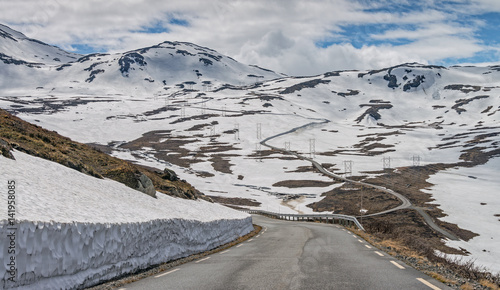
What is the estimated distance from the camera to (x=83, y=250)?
34.4 feet

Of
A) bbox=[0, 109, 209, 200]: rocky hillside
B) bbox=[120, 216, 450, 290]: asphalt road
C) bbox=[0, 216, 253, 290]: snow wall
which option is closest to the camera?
bbox=[0, 216, 253, 290]: snow wall

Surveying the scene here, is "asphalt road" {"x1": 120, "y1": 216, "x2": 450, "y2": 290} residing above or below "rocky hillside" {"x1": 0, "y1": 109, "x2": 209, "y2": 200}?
below

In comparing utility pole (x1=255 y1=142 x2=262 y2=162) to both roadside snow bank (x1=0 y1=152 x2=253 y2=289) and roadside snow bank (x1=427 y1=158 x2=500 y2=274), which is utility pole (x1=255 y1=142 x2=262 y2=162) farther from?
roadside snow bank (x1=0 y1=152 x2=253 y2=289)

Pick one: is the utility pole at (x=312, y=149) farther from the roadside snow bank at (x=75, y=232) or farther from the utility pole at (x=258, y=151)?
the roadside snow bank at (x=75, y=232)

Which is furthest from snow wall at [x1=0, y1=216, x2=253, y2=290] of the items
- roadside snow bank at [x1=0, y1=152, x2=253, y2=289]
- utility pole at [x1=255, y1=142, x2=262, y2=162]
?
utility pole at [x1=255, y1=142, x2=262, y2=162]

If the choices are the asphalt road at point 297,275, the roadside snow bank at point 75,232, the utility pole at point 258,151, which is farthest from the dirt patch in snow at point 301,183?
the asphalt road at point 297,275

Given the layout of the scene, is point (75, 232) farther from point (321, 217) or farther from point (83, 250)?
point (321, 217)

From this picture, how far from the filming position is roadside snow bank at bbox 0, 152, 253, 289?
873 centimetres

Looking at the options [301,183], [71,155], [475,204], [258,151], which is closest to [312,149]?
[258,151]

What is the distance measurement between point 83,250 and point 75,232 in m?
0.56

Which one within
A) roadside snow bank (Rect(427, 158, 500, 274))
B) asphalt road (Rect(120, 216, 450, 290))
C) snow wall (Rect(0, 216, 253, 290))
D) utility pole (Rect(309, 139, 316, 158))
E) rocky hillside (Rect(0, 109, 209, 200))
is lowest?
roadside snow bank (Rect(427, 158, 500, 274))

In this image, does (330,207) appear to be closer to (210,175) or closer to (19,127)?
(210,175)

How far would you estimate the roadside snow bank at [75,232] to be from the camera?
28.6 feet

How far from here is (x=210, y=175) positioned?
12388cm
